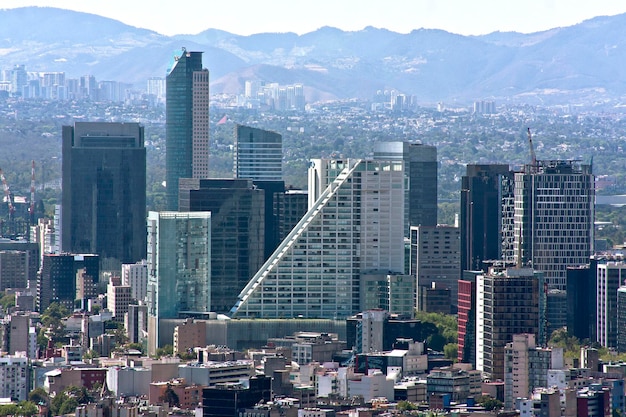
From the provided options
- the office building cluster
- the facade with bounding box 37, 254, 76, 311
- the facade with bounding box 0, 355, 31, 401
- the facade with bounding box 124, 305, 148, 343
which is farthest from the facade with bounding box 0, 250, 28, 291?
the facade with bounding box 0, 355, 31, 401

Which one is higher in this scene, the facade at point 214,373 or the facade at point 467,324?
the facade at point 467,324

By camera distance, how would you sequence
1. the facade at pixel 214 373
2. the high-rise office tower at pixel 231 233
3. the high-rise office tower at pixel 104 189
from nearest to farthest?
the facade at pixel 214 373
the high-rise office tower at pixel 231 233
the high-rise office tower at pixel 104 189

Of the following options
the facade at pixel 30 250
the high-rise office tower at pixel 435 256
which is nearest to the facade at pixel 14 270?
the facade at pixel 30 250

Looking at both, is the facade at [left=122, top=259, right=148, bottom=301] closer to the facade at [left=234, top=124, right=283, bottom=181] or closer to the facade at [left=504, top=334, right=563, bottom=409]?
the facade at [left=234, top=124, right=283, bottom=181]

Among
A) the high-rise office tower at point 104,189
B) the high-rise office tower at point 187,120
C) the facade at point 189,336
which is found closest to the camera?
the facade at point 189,336

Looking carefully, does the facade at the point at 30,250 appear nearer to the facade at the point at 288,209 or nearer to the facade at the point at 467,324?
the facade at the point at 288,209

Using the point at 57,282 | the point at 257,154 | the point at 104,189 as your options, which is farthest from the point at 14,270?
the point at 257,154

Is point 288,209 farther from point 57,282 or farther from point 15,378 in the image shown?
point 15,378
